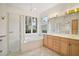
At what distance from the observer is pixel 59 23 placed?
2.25 metres

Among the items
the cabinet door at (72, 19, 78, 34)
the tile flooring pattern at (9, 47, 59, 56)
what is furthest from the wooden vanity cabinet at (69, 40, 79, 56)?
the tile flooring pattern at (9, 47, 59, 56)

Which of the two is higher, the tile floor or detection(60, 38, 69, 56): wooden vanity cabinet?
detection(60, 38, 69, 56): wooden vanity cabinet

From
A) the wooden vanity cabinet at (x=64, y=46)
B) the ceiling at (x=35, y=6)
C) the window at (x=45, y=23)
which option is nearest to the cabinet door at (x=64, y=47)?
the wooden vanity cabinet at (x=64, y=46)

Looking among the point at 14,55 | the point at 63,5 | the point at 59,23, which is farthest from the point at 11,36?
the point at 63,5

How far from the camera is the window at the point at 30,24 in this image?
7.41ft

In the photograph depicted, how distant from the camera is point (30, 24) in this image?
2.27 meters

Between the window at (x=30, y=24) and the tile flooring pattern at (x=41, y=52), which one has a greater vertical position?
the window at (x=30, y=24)

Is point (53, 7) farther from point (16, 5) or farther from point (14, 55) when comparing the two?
point (14, 55)

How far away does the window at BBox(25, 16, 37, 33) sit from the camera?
2.26 metres

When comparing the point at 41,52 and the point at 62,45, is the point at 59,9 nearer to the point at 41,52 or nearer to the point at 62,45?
the point at 62,45

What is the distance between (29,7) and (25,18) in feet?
0.70

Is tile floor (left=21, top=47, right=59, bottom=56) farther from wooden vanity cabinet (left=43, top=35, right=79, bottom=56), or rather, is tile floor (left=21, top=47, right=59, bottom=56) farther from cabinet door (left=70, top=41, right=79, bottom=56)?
cabinet door (left=70, top=41, right=79, bottom=56)

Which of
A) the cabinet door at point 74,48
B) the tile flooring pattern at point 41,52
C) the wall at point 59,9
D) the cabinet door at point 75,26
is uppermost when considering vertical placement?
the wall at point 59,9

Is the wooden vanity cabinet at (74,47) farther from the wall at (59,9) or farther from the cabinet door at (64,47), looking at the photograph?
the wall at (59,9)
